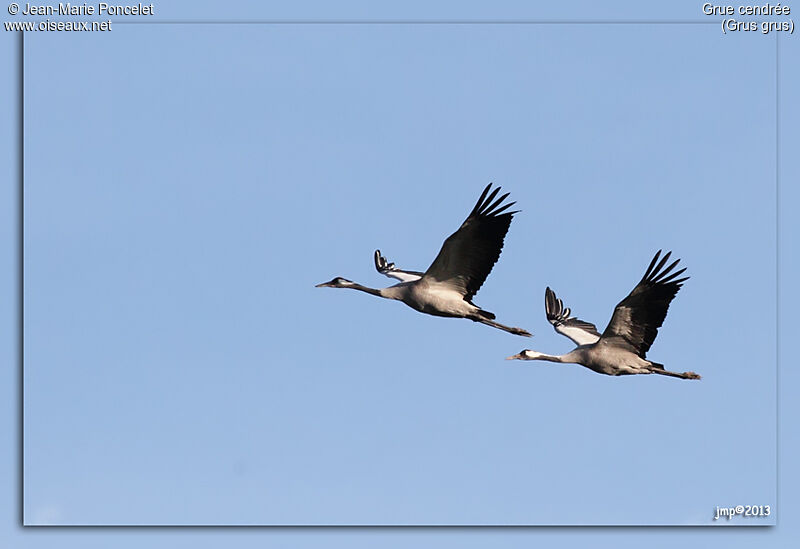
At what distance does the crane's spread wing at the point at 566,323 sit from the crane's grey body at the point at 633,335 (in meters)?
0.58

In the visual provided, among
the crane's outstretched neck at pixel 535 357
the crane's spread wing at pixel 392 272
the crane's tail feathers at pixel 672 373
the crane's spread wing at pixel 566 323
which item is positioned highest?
the crane's spread wing at pixel 392 272

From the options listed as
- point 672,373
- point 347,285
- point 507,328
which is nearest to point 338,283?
point 347,285

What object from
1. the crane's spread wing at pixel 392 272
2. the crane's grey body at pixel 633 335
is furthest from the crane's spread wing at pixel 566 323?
the crane's spread wing at pixel 392 272

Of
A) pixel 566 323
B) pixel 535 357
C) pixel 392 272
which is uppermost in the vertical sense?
pixel 392 272

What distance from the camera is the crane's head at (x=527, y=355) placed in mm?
30095

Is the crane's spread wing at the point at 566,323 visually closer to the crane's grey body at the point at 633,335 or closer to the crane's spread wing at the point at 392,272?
the crane's grey body at the point at 633,335

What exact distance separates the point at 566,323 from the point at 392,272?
3.75 m

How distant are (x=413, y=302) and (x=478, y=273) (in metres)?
1.51

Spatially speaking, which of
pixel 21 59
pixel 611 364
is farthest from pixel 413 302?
pixel 21 59

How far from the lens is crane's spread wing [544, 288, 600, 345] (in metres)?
31.2

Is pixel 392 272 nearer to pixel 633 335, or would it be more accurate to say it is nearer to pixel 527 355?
pixel 527 355

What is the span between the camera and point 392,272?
33000 mm

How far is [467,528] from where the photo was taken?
25.6 m

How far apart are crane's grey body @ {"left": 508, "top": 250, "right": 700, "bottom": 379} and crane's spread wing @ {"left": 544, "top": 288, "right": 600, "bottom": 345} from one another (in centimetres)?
58
